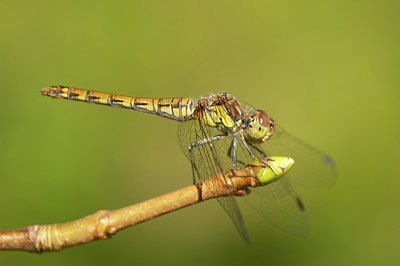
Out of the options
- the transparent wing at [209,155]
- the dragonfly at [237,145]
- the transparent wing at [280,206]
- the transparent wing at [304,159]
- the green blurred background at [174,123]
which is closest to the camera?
the transparent wing at [209,155]

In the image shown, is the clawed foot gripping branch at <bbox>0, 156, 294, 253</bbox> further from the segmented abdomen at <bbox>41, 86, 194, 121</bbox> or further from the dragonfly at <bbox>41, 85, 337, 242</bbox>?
the segmented abdomen at <bbox>41, 86, 194, 121</bbox>

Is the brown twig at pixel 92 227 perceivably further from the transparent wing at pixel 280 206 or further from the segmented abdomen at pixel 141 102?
the segmented abdomen at pixel 141 102

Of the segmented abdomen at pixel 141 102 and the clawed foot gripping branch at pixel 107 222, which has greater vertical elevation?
the segmented abdomen at pixel 141 102

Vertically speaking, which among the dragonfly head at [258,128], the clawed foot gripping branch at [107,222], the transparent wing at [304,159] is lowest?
the clawed foot gripping branch at [107,222]

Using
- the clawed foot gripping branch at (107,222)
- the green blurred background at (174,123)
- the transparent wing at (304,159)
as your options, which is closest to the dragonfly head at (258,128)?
the transparent wing at (304,159)

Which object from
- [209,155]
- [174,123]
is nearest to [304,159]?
[209,155]

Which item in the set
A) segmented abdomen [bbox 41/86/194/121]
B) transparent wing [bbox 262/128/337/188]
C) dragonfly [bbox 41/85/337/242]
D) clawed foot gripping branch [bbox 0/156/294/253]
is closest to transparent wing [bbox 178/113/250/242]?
dragonfly [bbox 41/85/337/242]

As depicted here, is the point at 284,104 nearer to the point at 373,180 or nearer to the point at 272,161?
the point at 373,180

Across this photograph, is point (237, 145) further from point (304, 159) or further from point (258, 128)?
point (304, 159)
